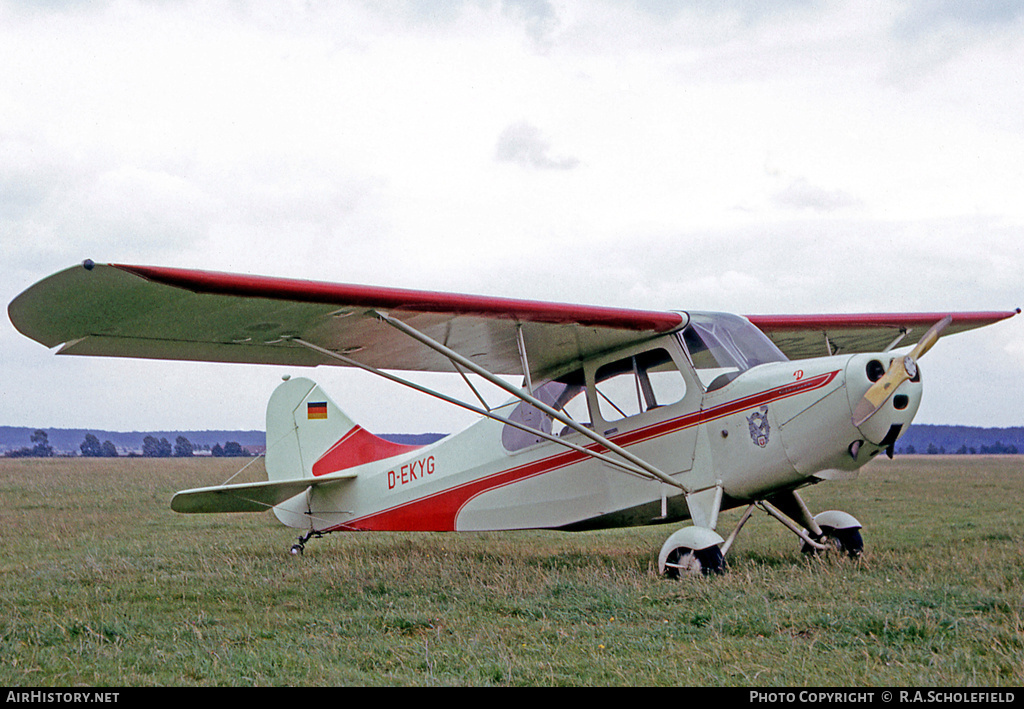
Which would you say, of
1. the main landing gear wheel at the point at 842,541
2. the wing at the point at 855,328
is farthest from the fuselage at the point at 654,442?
the wing at the point at 855,328

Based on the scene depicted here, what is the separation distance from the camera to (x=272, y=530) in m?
12.9

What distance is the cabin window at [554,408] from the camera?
8.40 m

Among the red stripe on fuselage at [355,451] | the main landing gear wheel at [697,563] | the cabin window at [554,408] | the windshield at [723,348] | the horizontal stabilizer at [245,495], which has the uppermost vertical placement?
the windshield at [723,348]

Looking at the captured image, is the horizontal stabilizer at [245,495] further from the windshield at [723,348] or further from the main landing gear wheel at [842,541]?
the main landing gear wheel at [842,541]

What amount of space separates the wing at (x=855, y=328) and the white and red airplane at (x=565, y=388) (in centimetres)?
3

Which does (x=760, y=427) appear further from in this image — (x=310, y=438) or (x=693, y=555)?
(x=310, y=438)

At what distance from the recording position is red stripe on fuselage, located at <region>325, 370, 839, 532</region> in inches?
276

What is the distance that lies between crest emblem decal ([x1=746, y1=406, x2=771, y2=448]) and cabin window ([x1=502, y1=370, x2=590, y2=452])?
1.72 m

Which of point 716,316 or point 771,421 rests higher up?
point 716,316
